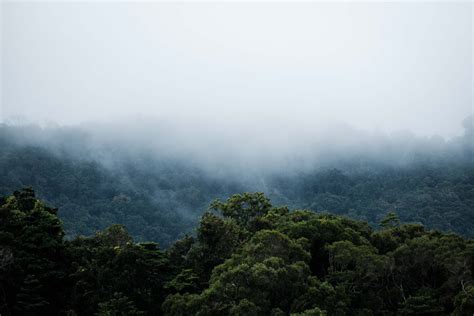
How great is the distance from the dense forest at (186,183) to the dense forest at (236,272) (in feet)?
174

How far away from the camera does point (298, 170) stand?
137 metres

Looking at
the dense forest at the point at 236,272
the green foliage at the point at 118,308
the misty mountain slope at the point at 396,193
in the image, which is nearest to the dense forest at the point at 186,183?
the misty mountain slope at the point at 396,193

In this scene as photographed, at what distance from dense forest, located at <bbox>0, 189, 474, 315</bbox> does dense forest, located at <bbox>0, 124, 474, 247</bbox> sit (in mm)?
53016

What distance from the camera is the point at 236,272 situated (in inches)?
968

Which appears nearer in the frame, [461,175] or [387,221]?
[387,221]

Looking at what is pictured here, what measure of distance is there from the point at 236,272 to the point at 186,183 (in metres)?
103

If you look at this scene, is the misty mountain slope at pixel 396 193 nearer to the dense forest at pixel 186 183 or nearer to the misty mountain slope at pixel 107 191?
the dense forest at pixel 186 183

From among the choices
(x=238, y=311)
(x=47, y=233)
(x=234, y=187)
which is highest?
(x=234, y=187)

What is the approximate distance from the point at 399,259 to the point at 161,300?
1391cm

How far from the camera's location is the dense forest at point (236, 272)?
2428 centimetres

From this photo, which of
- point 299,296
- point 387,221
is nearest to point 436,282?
point 299,296

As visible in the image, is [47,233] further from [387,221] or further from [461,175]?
[461,175]

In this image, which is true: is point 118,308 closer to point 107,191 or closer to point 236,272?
point 236,272

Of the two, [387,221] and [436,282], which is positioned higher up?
[387,221]
